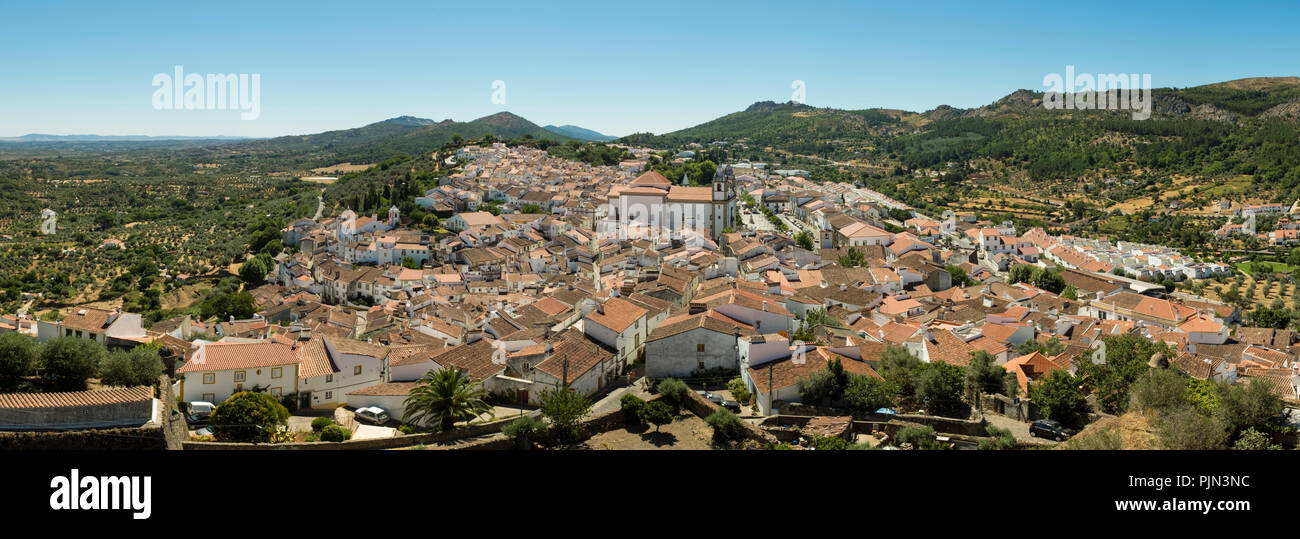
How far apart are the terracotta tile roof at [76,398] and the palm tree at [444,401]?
160 inches

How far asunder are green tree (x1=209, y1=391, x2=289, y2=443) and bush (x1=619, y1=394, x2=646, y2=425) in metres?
5.92

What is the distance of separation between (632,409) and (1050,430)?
7548 millimetres

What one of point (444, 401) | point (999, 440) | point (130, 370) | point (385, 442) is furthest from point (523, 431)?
point (999, 440)

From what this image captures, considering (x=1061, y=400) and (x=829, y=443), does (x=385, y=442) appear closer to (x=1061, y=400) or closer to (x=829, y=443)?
(x=829, y=443)

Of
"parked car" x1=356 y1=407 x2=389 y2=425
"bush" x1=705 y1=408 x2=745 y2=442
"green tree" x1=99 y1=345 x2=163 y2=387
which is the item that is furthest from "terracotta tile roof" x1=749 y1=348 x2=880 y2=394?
"green tree" x1=99 y1=345 x2=163 y2=387

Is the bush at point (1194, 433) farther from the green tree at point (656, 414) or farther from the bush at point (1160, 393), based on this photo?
the green tree at point (656, 414)

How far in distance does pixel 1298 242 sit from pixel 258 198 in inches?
3589

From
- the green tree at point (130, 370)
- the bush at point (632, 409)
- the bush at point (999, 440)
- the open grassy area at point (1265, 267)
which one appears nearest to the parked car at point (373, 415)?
the green tree at point (130, 370)

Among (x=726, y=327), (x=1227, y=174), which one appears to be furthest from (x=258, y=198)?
(x=1227, y=174)

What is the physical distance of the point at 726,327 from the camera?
17844 mm

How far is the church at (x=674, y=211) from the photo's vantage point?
41.1 metres

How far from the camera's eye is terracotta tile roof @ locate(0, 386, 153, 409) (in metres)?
11.6
